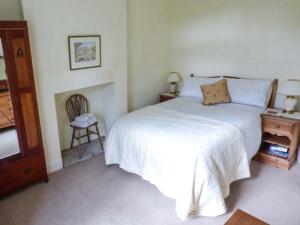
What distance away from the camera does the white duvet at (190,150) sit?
230 cm

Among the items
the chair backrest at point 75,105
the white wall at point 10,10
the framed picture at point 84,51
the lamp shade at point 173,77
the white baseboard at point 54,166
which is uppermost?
the white wall at point 10,10

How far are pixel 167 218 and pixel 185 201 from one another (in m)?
0.27

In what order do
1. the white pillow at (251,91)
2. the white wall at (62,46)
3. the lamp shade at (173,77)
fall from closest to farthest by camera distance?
the white wall at (62,46)
the white pillow at (251,91)
the lamp shade at (173,77)

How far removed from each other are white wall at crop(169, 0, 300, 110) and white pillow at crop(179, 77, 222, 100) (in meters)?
0.29

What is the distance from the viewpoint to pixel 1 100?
7.78 feet

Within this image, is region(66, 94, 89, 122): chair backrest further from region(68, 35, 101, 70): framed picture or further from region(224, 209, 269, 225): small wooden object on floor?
region(224, 209, 269, 225): small wooden object on floor

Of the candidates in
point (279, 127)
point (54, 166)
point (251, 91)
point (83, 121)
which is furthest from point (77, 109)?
point (279, 127)

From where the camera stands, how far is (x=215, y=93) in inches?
144

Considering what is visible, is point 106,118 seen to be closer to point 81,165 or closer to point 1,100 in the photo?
point 81,165

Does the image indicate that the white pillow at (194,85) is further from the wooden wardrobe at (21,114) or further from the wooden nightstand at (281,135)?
the wooden wardrobe at (21,114)

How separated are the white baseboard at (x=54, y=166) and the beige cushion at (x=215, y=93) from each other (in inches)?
83.5

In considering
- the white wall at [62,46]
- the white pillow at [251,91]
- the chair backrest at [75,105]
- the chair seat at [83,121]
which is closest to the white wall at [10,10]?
the white wall at [62,46]

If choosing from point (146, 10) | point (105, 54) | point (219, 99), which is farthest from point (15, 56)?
point (219, 99)

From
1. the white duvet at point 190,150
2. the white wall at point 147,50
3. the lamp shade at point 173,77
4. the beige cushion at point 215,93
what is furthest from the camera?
the lamp shade at point 173,77
